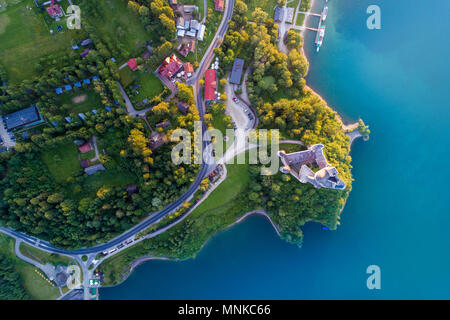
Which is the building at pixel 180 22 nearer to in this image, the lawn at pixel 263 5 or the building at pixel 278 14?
the lawn at pixel 263 5

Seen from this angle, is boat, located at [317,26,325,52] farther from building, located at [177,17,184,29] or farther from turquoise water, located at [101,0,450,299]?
building, located at [177,17,184,29]

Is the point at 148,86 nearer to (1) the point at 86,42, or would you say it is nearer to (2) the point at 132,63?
(2) the point at 132,63

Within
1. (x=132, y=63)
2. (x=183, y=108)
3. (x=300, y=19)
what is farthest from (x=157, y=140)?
(x=300, y=19)

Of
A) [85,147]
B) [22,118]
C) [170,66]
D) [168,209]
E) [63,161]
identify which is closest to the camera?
[170,66]

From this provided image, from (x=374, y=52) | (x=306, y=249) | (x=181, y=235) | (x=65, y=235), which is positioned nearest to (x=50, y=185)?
(x=65, y=235)

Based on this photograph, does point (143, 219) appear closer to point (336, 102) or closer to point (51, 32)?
point (51, 32)
